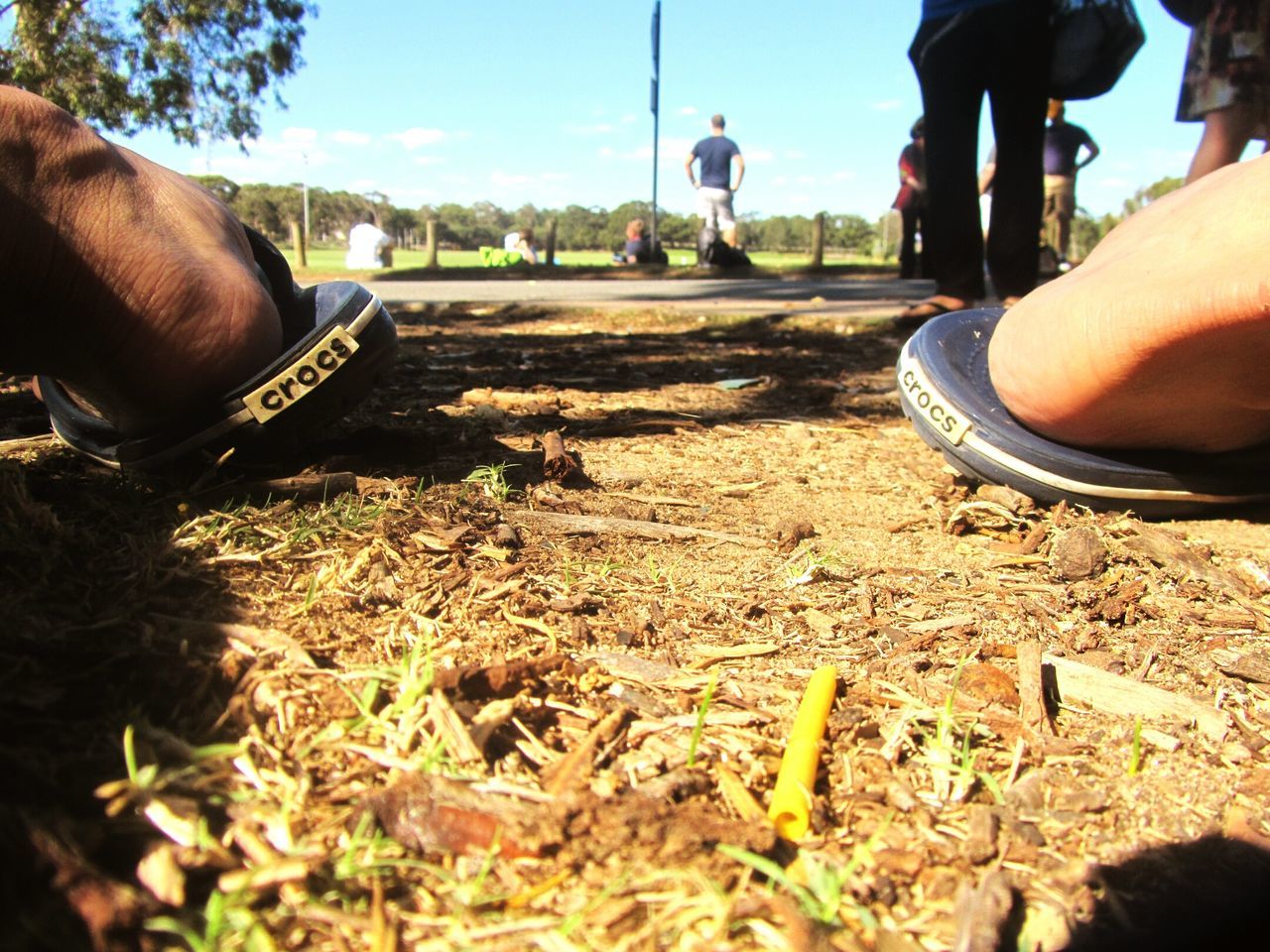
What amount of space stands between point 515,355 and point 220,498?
8.21ft

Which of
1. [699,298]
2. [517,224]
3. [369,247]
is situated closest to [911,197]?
[699,298]

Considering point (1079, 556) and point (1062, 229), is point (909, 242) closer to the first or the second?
point (1062, 229)

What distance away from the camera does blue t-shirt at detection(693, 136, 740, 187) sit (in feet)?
44.8

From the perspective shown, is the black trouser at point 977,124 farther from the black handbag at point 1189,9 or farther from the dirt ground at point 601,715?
the dirt ground at point 601,715

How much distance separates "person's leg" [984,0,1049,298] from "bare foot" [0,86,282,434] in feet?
11.8

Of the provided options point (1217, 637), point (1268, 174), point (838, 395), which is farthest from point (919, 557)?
point (838, 395)

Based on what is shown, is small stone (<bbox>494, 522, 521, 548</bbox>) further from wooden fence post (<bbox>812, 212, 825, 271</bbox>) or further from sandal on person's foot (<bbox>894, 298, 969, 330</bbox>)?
wooden fence post (<bbox>812, 212, 825, 271</bbox>)

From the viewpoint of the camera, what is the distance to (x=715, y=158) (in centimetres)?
1373

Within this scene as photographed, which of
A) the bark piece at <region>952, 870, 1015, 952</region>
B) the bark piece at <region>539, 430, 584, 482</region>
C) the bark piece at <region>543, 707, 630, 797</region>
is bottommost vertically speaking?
the bark piece at <region>952, 870, 1015, 952</region>

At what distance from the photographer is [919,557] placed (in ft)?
5.75

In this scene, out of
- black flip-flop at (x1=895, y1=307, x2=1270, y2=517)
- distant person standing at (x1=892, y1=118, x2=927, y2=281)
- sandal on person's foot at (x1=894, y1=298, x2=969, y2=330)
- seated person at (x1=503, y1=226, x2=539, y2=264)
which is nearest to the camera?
black flip-flop at (x1=895, y1=307, x2=1270, y2=517)

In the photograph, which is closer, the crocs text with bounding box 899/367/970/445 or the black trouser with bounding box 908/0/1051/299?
the crocs text with bounding box 899/367/970/445

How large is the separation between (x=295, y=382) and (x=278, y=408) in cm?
5

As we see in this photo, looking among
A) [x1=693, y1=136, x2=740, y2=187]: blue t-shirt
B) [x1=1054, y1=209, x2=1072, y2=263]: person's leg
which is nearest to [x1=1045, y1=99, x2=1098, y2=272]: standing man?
[x1=1054, y1=209, x2=1072, y2=263]: person's leg
